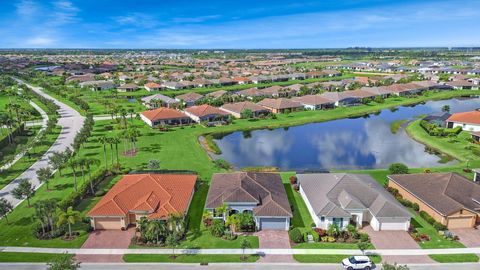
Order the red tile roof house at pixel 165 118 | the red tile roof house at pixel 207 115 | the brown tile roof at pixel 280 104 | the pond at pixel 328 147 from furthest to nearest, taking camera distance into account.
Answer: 1. the brown tile roof at pixel 280 104
2. the red tile roof house at pixel 207 115
3. the red tile roof house at pixel 165 118
4. the pond at pixel 328 147

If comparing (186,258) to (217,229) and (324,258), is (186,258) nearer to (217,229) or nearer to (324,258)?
(217,229)

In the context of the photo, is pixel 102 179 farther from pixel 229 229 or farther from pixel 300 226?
pixel 300 226

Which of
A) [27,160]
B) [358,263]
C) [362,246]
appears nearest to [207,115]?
[27,160]

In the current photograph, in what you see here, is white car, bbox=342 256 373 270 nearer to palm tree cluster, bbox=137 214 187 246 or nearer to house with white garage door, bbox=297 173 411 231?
house with white garage door, bbox=297 173 411 231

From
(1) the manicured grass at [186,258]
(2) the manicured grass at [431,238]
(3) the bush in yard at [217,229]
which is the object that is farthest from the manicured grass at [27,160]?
(2) the manicured grass at [431,238]

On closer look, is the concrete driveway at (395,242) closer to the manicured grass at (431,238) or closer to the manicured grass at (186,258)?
the manicured grass at (431,238)

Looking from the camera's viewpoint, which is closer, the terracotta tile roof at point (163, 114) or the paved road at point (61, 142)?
the paved road at point (61, 142)

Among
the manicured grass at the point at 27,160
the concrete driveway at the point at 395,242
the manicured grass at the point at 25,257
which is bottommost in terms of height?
the concrete driveway at the point at 395,242
